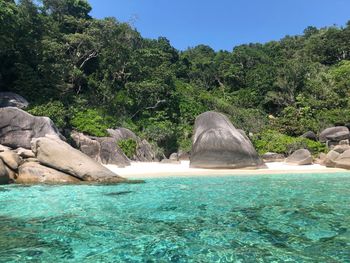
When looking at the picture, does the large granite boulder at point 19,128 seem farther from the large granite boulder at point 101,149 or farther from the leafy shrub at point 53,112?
the leafy shrub at point 53,112

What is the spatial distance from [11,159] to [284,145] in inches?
768

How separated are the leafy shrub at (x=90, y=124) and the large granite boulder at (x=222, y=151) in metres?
6.35

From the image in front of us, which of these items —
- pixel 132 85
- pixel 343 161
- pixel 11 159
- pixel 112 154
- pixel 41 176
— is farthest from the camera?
pixel 132 85

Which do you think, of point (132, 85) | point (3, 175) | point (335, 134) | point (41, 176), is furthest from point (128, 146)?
point (335, 134)

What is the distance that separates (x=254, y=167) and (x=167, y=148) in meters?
9.02

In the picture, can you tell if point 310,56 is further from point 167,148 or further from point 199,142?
point 199,142

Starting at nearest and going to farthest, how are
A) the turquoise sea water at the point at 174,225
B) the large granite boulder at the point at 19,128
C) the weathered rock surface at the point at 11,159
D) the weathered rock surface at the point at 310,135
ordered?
the turquoise sea water at the point at 174,225
the weathered rock surface at the point at 11,159
the large granite boulder at the point at 19,128
the weathered rock surface at the point at 310,135

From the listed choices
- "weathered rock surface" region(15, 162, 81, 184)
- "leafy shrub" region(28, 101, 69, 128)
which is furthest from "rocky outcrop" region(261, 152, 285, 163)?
"weathered rock surface" region(15, 162, 81, 184)

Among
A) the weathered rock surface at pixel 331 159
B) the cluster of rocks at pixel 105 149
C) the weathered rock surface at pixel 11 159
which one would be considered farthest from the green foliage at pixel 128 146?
the weathered rock surface at pixel 331 159

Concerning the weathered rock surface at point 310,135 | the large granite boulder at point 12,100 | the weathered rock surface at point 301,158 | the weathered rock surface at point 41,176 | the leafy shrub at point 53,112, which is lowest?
the weathered rock surface at point 41,176

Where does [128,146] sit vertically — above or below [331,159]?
above

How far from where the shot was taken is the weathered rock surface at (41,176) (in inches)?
535

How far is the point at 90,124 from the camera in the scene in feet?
78.6

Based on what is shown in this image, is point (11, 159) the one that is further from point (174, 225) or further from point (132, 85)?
point (132, 85)
